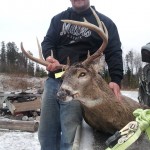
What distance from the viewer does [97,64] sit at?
173 inches

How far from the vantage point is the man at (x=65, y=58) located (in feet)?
14.7

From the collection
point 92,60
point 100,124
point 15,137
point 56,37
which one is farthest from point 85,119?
point 15,137

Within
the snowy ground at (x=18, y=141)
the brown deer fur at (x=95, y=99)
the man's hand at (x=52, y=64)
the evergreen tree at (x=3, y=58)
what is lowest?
the evergreen tree at (x=3, y=58)

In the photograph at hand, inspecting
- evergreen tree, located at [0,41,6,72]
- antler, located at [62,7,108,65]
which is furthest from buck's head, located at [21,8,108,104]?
evergreen tree, located at [0,41,6,72]

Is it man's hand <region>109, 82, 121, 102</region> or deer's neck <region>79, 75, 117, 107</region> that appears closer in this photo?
deer's neck <region>79, 75, 117, 107</region>

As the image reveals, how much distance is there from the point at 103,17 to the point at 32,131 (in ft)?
23.2

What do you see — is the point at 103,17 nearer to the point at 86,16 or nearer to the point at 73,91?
the point at 86,16

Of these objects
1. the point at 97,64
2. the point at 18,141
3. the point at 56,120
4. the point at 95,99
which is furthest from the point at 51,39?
the point at 18,141

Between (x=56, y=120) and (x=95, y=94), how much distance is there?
2.59 ft

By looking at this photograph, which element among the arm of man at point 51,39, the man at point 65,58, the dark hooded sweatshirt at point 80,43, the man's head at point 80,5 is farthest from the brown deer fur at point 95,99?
the man's head at point 80,5

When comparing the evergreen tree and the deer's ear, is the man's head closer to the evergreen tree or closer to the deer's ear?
the deer's ear

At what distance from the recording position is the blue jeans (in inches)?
175

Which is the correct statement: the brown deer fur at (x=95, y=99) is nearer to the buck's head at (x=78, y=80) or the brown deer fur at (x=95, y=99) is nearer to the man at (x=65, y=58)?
the buck's head at (x=78, y=80)

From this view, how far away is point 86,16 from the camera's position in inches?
186
